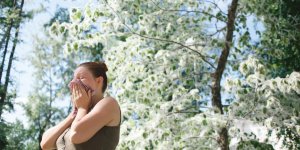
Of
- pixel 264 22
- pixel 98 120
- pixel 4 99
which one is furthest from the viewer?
pixel 4 99

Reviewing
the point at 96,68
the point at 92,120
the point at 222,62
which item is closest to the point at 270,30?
the point at 222,62

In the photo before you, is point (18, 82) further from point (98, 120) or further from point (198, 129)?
point (98, 120)

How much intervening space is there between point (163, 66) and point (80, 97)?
178 inches

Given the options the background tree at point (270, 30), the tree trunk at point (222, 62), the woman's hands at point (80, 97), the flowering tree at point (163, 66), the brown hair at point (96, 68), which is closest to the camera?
the woman's hands at point (80, 97)

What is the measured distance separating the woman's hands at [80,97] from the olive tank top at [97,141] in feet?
0.49

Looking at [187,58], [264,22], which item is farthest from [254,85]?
[264,22]

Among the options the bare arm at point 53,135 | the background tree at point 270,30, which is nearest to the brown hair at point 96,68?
the bare arm at point 53,135

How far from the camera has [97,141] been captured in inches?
87.8

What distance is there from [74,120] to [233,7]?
534 centimetres

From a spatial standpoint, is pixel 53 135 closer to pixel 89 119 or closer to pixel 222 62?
pixel 89 119

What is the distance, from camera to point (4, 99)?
22.7 meters

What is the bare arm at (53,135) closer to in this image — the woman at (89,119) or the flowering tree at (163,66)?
the woman at (89,119)

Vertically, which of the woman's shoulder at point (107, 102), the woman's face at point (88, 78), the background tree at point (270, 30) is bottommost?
the woman's shoulder at point (107, 102)

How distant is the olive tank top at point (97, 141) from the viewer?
2.21 m
